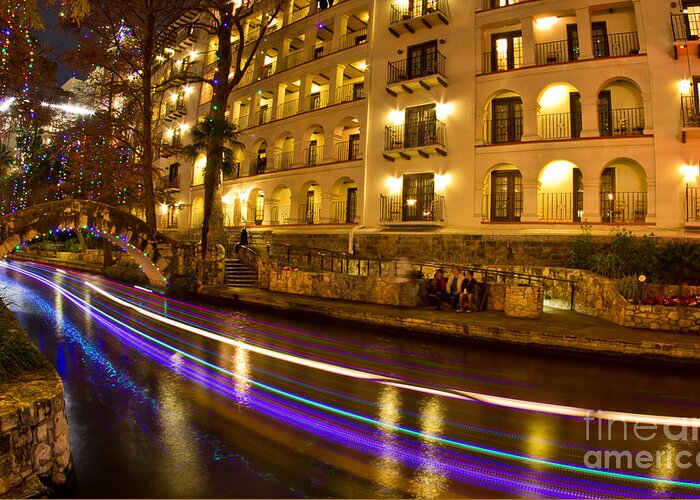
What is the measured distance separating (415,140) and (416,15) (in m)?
6.73

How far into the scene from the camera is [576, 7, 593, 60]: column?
18703 millimetres

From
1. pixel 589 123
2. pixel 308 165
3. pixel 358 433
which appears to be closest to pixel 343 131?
pixel 308 165

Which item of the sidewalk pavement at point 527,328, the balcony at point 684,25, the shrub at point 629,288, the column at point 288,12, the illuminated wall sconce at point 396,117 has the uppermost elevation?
the column at point 288,12

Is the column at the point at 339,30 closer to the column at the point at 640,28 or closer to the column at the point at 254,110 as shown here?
the column at the point at 254,110

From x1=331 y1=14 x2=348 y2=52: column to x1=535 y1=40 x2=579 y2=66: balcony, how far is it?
39.1 feet

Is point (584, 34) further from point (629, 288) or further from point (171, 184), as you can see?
point (171, 184)

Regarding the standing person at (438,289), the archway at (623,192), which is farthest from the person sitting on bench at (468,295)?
the archway at (623,192)

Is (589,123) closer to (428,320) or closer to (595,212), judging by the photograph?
(595,212)

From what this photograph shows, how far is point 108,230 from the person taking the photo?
2045 centimetres

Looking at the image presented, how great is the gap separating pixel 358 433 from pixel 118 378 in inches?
181

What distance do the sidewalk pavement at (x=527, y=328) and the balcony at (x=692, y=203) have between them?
7.00 m

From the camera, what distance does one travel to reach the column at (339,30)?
26.7m

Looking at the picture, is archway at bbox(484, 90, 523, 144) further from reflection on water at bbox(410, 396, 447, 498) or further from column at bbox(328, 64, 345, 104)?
reflection on water at bbox(410, 396, 447, 498)

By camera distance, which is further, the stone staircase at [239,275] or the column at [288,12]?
the column at [288,12]
